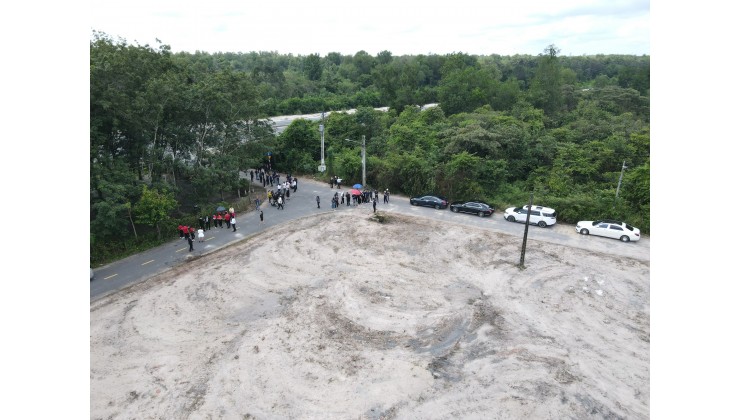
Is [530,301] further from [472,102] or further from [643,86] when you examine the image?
[643,86]

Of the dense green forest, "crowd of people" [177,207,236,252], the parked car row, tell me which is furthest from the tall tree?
"crowd of people" [177,207,236,252]

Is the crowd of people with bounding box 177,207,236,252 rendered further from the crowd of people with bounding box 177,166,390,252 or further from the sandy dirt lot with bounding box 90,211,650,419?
the sandy dirt lot with bounding box 90,211,650,419

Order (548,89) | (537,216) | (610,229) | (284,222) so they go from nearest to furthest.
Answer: (610,229) < (537,216) < (284,222) < (548,89)

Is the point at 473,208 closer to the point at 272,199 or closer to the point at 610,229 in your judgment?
the point at 610,229

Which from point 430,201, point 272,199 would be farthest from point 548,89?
point 272,199

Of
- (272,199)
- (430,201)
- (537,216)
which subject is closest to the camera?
(537,216)

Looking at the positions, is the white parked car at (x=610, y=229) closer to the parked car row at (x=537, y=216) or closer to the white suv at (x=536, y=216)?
the parked car row at (x=537, y=216)
